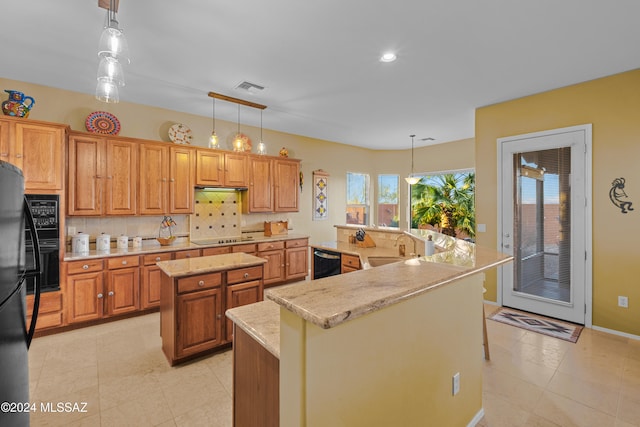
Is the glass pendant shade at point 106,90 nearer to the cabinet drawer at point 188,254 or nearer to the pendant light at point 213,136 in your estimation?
the pendant light at point 213,136

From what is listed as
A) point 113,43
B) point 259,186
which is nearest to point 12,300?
point 113,43

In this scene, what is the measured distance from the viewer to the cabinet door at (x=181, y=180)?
13.5ft

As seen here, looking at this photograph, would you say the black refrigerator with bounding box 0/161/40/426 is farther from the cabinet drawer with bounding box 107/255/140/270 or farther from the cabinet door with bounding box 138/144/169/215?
the cabinet door with bounding box 138/144/169/215

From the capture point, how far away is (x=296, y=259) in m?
5.21

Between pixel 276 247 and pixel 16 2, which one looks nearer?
pixel 16 2

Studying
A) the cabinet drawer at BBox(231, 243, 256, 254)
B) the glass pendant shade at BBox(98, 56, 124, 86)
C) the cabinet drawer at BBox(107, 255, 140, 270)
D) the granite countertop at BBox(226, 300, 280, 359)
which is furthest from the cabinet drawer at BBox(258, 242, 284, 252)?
the glass pendant shade at BBox(98, 56, 124, 86)

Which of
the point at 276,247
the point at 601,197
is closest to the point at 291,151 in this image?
the point at 276,247

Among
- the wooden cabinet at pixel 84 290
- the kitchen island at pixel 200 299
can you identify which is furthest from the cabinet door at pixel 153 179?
the kitchen island at pixel 200 299

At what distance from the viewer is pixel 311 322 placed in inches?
35.3

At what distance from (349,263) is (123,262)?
9.11 feet

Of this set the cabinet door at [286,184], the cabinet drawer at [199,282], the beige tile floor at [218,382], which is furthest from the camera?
the cabinet door at [286,184]

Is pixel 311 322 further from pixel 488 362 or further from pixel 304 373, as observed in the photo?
pixel 488 362

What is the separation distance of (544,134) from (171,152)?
4926 mm

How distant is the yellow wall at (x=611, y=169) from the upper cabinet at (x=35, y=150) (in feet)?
18.6
